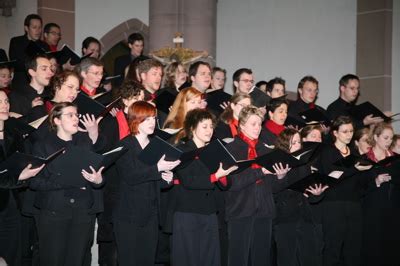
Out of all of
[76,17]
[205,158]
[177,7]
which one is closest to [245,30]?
[177,7]

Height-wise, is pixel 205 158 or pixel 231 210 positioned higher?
pixel 205 158

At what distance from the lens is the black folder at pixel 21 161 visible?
5.00 metres

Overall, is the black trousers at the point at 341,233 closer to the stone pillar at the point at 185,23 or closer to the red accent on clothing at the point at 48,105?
the red accent on clothing at the point at 48,105

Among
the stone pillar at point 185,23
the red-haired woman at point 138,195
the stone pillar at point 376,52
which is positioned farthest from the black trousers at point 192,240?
the stone pillar at point 376,52

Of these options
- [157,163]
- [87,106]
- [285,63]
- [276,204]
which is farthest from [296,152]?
[285,63]

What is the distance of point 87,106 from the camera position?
18.7 ft

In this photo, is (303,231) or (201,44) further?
(201,44)

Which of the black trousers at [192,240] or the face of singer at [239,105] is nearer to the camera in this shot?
the black trousers at [192,240]

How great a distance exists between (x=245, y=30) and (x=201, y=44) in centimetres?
155

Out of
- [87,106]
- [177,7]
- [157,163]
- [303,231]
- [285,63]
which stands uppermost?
[177,7]

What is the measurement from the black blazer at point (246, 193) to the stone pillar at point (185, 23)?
4.98 metres

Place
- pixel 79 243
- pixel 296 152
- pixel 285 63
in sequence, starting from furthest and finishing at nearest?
1. pixel 285 63
2. pixel 296 152
3. pixel 79 243

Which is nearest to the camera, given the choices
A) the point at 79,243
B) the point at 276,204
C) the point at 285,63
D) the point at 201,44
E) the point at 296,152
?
the point at 79,243

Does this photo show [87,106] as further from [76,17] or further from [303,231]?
[76,17]
